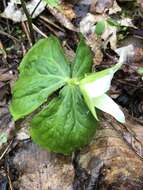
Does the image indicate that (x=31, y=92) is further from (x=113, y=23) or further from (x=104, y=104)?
(x=113, y=23)

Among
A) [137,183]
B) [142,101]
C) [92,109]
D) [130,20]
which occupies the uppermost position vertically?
[130,20]

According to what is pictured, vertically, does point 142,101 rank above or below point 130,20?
below

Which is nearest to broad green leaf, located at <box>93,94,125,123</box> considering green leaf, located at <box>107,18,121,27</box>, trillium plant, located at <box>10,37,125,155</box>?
trillium plant, located at <box>10,37,125,155</box>

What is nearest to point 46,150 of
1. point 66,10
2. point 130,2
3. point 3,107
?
point 3,107

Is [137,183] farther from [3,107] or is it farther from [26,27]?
[26,27]

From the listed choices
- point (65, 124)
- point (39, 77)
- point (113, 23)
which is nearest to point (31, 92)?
point (39, 77)

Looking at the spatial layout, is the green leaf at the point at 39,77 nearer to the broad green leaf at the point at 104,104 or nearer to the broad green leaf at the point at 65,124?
the broad green leaf at the point at 65,124

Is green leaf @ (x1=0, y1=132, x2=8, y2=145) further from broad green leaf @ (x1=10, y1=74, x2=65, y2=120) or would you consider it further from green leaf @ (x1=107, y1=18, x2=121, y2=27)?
green leaf @ (x1=107, y1=18, x2=121, y2=27)
